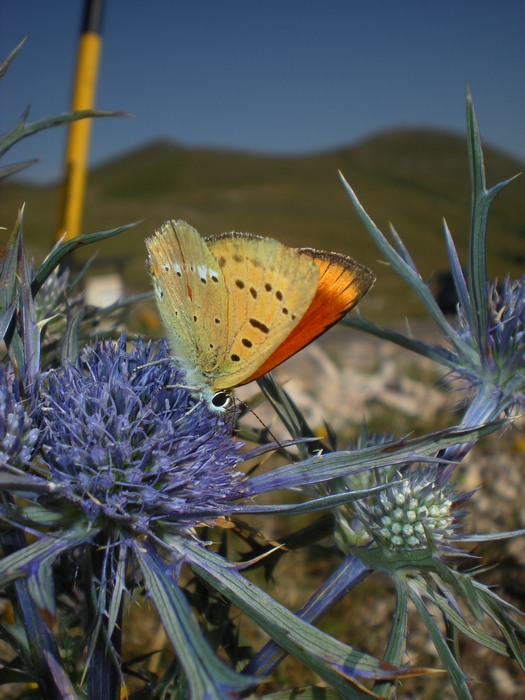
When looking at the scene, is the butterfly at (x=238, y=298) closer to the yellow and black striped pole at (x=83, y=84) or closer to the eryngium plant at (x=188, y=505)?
the eryngium plant at (x=188, y=505)

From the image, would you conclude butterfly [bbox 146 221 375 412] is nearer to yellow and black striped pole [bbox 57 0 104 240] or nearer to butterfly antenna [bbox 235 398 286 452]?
butterfly antenna [bbox 235 398 286 452]

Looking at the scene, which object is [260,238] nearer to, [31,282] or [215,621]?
[31,282]

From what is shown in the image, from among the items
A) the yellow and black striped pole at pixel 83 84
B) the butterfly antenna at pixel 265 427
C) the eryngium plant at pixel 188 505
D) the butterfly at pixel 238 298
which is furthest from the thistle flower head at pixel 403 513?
the yellow and black striped pole at pixel 83 84

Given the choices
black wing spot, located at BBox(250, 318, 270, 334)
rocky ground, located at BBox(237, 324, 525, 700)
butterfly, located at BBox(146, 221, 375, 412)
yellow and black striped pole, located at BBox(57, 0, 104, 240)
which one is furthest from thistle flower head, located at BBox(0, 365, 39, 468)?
yellow and black striped pole, located at BBox(57, 0, 104, 240)

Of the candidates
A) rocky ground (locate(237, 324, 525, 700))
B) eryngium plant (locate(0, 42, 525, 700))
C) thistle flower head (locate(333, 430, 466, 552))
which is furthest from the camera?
rocky ground (locate(237, 324, 525, 700))

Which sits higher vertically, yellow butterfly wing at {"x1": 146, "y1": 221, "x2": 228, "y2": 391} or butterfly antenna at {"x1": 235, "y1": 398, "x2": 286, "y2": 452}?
yellow butterfly wing at {"x1": 146, "y1": 221, "x2": 228, "y2": 391}

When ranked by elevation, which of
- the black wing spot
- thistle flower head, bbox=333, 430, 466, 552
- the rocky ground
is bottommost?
the rocky ground

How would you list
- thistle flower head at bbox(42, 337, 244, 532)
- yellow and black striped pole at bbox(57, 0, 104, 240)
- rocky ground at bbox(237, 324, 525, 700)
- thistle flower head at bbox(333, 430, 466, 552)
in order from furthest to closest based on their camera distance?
yellow and black striped pole at bbox(57, 0, 104, 240) < rocky ground at bbox(237, 324, 525, 700) < thistle flower head at bbox(333, 430, 466, 552) < thistle flower head at bbox(42, 337, 244, 532)
